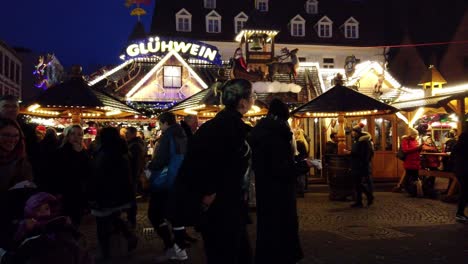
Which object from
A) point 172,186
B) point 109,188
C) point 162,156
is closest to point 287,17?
point 162,156

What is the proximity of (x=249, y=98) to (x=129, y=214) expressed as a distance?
5040 mm

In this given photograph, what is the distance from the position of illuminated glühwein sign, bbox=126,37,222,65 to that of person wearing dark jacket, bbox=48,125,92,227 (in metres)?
14.2

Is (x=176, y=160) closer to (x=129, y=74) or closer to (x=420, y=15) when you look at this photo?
(x=129, y=74)

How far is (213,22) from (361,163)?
29920mm

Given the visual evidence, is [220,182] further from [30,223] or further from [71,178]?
[71,178]

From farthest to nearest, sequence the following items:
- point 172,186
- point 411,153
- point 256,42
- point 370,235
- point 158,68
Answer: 1. point 256,42
2. point 158,68
3. point 411,153
4. point 370,235
5. point 172,186

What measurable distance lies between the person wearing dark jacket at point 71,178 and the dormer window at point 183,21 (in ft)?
110

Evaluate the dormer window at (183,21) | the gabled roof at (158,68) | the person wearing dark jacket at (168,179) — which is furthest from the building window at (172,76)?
the dormer window at (183,21)

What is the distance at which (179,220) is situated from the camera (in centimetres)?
330

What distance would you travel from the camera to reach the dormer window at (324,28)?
41156 mm

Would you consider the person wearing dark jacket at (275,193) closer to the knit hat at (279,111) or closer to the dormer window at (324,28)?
the knit hat at (279,111)

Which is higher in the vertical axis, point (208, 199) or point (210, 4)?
point (210, 4)

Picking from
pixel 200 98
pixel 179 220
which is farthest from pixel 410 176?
pixel 179 220

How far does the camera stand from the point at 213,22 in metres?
39.4
